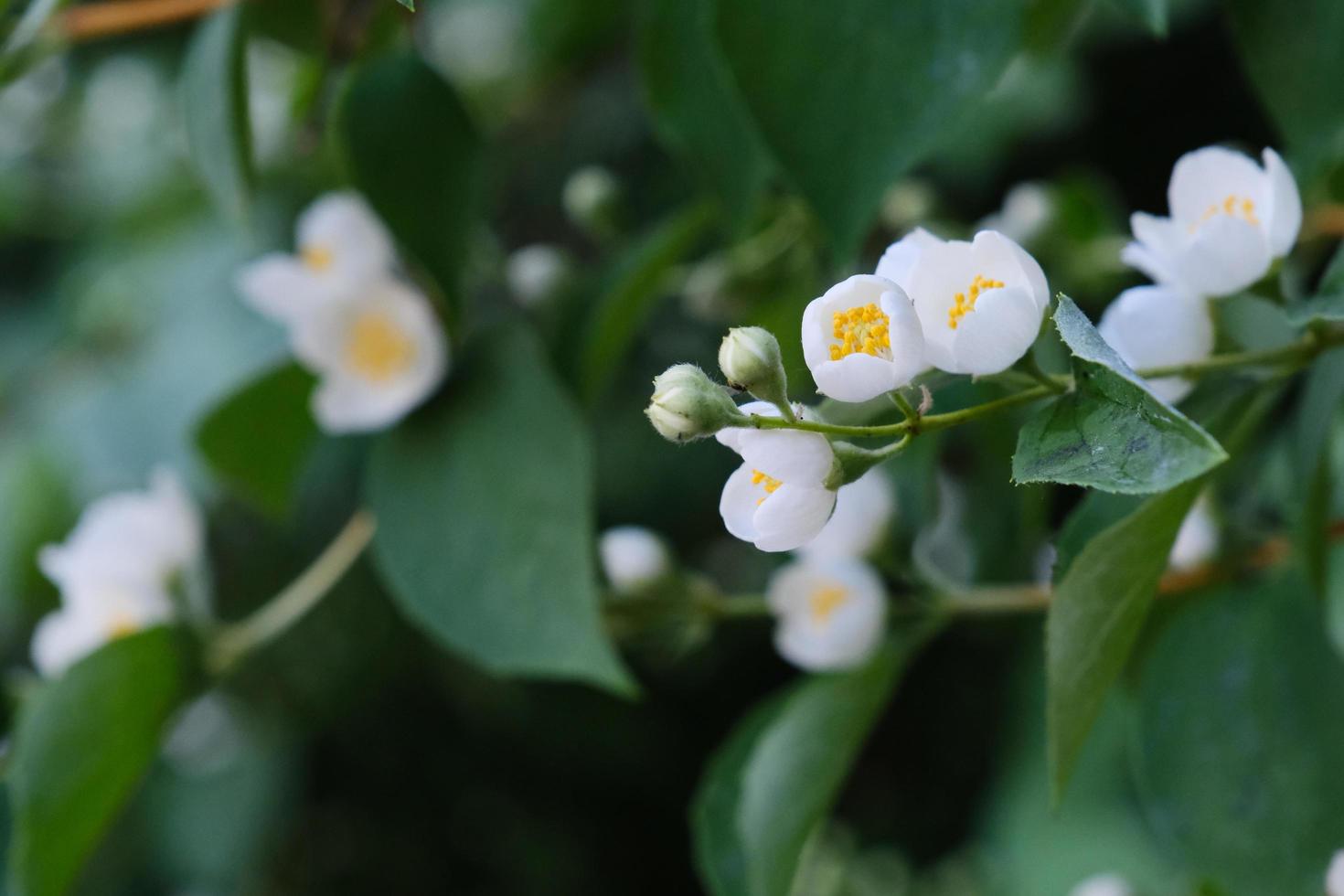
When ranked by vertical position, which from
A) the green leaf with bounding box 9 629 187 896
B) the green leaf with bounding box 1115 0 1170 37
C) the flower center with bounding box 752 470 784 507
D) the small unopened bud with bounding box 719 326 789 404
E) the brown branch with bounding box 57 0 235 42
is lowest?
the green leaf with bounding box 9 629 187 896

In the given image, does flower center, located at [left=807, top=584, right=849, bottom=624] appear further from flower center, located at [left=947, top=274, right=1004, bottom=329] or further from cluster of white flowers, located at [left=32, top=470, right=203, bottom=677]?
cluster of white flowers, located at [left=32, top=470, right=203, bottom=677]

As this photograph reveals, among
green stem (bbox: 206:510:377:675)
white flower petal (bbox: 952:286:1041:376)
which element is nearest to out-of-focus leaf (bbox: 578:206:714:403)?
green stem (bbox: 206:510:377:675)

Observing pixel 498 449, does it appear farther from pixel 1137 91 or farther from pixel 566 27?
pixel 1137 91

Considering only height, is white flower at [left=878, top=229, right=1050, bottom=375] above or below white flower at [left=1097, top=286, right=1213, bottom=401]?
above

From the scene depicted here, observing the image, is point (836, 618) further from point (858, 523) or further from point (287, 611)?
point (287, 611)

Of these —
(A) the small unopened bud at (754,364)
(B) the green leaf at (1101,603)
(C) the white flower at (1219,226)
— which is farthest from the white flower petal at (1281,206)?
(A) the small unopened bud at (754,364)

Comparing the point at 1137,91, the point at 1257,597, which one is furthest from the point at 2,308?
the point at 1257,597

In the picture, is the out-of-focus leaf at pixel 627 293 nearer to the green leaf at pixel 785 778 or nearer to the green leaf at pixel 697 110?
the green leaf at pixel 697 110

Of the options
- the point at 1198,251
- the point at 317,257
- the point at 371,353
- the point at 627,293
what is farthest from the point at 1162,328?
the point at 317,257
